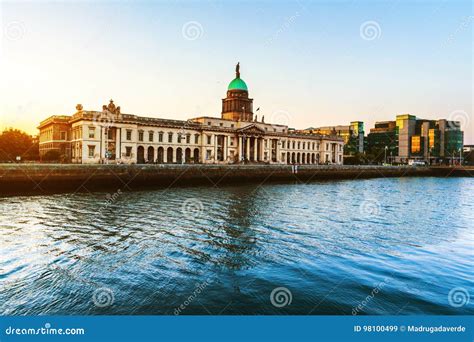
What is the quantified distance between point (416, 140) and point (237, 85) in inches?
4091

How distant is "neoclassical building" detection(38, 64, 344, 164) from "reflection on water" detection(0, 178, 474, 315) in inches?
1734

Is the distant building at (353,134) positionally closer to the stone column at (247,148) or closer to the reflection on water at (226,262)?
the stone column at (247,148)

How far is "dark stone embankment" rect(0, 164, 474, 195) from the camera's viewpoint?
37.8m

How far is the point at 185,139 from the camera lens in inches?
3238

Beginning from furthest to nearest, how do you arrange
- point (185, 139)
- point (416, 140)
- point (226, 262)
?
point (416, 140), point (185, 139), point (226, 262)

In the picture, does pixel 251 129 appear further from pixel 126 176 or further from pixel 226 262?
pixel 226 262

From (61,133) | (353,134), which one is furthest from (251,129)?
(353,134)

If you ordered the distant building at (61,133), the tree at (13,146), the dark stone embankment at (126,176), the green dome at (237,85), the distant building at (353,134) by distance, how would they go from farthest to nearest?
the distant building at (353,134) → the green dome at (237,85) → the distant building at (61,133) → the tree at (13,146) → the dark stone embankment at (126,176)

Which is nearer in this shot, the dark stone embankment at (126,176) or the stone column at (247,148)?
the dark stone embankment at (126,176)

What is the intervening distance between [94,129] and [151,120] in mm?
12997

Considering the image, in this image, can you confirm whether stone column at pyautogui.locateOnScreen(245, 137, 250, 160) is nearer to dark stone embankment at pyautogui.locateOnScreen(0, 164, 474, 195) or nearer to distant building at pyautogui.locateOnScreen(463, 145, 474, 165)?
dark stone embankment at pyautogui.locateOnScreen(0, 164, 474, 195)

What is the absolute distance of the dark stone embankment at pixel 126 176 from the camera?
37750mm

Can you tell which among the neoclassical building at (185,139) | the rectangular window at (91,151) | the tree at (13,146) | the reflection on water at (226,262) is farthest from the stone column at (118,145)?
the reflection on water at (226,262)

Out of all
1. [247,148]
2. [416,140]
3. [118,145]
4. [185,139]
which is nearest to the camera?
[118,145]
